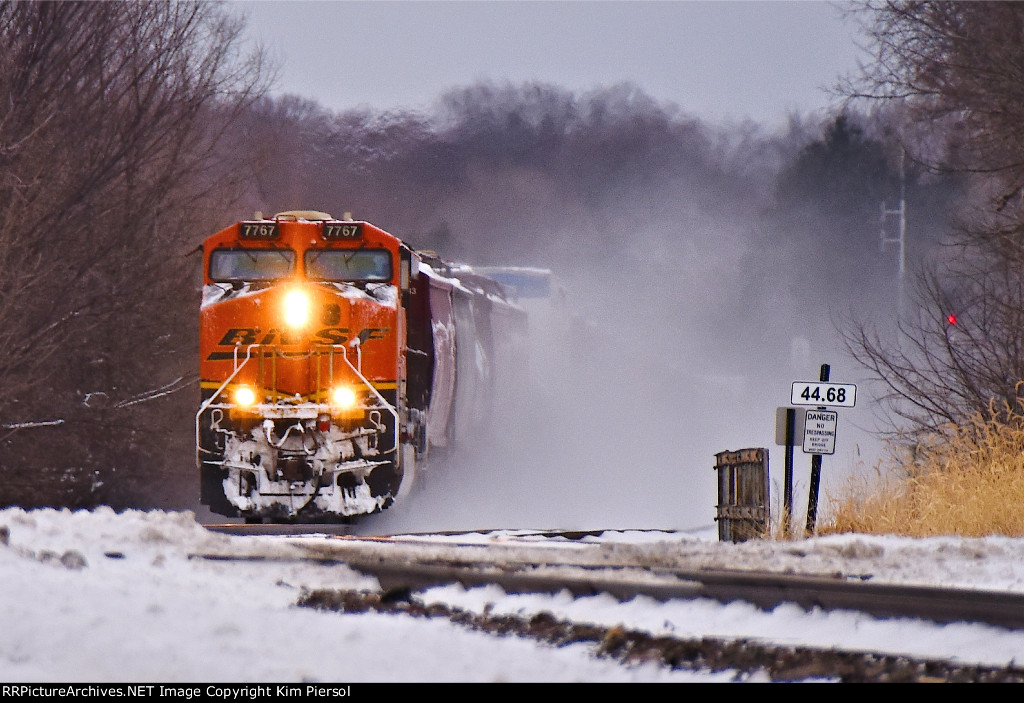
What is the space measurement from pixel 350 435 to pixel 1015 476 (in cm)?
633

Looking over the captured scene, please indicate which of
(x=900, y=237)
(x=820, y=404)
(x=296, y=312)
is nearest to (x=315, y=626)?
(x=296, y=312)

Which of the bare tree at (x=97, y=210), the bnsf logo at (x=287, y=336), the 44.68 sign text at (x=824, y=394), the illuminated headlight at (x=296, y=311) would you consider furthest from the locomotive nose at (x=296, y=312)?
the 44.68 sign text at (x=824, y=394)

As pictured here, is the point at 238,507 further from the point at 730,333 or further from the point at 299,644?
the point at 730,333

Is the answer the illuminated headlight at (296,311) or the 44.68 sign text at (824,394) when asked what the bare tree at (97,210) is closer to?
the illuminated headlight at (296,311)

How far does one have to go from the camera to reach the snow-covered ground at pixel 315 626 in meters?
4.11

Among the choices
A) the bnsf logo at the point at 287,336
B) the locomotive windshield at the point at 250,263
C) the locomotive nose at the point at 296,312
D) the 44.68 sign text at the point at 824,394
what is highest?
the locomotive windshield at the point at 250,263

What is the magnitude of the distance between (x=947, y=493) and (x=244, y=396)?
22.2 ft

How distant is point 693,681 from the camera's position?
4148 mm

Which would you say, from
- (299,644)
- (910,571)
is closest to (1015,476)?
(910,571)

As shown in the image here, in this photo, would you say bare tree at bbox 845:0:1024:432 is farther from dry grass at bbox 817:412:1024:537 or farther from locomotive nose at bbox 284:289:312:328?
locomotive nose at bbox 284:289:312:328

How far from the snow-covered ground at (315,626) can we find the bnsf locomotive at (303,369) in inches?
220

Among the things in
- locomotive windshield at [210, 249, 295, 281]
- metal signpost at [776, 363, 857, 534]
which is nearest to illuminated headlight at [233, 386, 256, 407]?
locomotive windshield at [210, 249, 295, 281]

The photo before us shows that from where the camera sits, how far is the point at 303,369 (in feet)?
43.5

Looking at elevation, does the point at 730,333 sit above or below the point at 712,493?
above
